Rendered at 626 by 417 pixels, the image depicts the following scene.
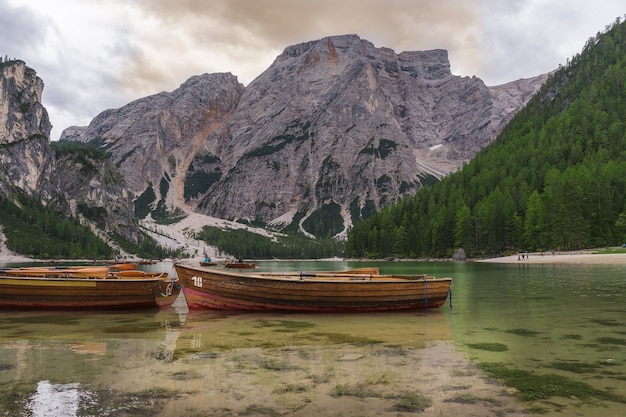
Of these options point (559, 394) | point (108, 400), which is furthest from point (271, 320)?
point (559, 394)

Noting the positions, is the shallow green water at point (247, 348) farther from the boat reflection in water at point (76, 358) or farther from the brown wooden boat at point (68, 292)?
the brown wooden boat at point (68, 292)

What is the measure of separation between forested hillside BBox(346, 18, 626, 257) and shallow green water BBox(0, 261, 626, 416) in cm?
9828

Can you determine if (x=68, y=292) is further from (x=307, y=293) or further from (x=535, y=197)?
(x=535, y=197)

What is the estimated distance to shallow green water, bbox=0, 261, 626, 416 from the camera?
9.85 meters

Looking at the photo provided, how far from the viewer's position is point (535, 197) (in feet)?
403

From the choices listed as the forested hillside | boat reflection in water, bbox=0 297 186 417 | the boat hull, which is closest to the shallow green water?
boat reflection in water, bbox=0 297 186 417

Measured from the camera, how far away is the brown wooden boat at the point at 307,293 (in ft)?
85.9

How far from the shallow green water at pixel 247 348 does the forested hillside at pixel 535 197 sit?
9828 centimetres

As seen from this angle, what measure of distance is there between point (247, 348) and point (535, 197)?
125926 mm

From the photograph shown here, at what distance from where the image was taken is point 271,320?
23.3 m

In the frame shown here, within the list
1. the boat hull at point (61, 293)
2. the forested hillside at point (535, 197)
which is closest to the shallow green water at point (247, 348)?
the boat hull at point (61, 293)

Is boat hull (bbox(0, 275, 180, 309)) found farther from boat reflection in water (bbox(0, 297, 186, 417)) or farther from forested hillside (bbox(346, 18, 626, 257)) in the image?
forested hillside (bbox(346, 18, 626, 257))

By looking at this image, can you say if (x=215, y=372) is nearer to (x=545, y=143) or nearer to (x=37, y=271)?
(x=37, y=271)

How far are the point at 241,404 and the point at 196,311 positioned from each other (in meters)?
19.3
